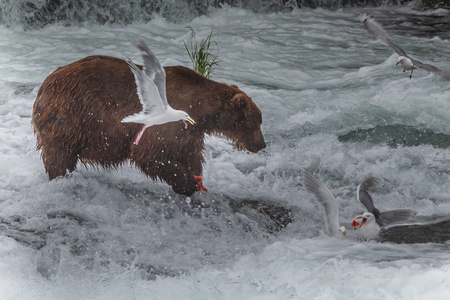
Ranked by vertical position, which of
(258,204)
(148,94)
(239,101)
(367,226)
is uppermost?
(148,94)

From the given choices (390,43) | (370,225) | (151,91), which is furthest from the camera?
(390,43)

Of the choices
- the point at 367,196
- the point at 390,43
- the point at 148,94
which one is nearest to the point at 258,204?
the point at 367,196

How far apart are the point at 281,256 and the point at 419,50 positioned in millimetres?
5964

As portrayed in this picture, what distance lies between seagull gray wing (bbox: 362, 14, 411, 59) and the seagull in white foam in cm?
229

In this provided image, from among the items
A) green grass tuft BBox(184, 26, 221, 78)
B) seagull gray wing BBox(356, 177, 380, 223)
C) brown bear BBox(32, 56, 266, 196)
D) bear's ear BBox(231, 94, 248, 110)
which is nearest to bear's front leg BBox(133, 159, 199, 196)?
brown bear BBox(32, 56, 266, 196)

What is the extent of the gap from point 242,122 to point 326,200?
0.75 m

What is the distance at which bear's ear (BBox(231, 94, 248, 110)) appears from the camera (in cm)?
375

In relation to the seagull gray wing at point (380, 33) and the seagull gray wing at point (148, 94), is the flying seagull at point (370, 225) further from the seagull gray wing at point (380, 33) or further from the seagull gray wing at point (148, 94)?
the seagull gray wing at point (380, 33)

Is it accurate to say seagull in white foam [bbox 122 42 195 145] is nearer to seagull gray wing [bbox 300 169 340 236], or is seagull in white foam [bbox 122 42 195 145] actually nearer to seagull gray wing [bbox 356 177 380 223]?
seagull gray wing [bbox 300 169 340 236]

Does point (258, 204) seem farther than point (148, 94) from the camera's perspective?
Yes

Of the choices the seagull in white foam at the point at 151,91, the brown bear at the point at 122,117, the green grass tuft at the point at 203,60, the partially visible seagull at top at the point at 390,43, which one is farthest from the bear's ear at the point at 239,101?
the green grass tuft at the point at 203,60

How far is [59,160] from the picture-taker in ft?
12.6

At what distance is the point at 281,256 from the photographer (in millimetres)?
3416

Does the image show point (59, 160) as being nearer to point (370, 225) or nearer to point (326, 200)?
point (326, 200)
